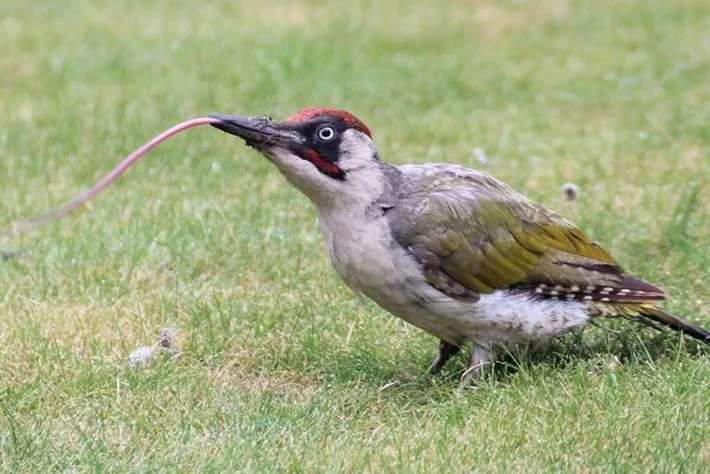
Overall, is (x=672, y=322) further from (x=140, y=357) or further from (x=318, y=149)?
(x=140, y=357)

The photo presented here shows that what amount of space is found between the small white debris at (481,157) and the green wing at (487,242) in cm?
285

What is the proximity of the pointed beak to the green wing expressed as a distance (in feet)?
1.66

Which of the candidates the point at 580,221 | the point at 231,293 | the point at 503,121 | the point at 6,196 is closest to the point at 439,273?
the point at 231,293

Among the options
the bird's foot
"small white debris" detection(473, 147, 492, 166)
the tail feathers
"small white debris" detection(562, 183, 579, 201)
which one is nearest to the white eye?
the tail feathers

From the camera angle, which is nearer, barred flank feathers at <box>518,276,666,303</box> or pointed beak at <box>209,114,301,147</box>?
pointed beak at <box>209,114,301,147</box>

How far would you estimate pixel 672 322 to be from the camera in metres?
5.71

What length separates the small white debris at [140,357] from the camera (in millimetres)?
5691

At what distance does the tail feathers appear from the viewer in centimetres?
569

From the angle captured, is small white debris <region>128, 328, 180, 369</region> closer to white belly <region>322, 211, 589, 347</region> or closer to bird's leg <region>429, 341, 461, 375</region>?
white belly <region>322, 211, 589, 347</region>

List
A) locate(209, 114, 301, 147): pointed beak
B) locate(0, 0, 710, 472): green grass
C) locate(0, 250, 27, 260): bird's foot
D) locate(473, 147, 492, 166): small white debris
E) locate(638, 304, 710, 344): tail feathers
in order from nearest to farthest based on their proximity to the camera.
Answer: locate(0, 0, 710, 472): green grass < locate(209, 114, 301, 147): pointed beak < locate(638, 304, 710, 344): tail feathers < locate(0, 250, 27, 260): bird's foot < locate(473, 147, 492, 166): small white debris

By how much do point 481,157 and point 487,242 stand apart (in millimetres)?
3237

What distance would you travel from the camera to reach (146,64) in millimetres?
10586

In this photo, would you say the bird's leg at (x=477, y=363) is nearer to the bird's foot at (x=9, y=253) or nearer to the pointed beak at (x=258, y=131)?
the pointed beak at (x=258, y=131)

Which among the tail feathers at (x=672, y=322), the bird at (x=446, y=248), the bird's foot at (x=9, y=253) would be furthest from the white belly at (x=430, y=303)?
the bird's foot at (x=9, y=253)
